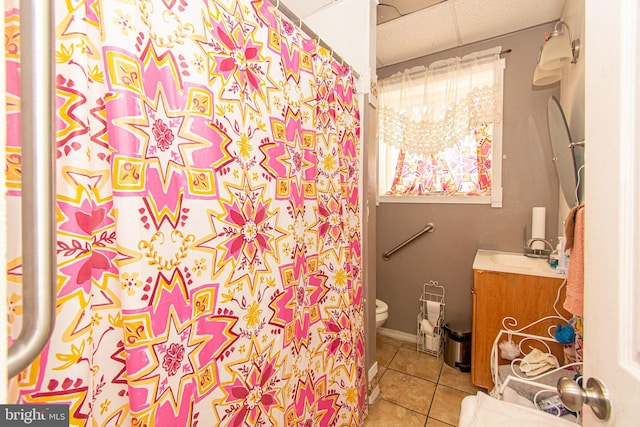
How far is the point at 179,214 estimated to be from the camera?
25.3 inches

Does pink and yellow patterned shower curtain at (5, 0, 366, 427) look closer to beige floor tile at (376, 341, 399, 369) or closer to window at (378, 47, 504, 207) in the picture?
beige floor tile at (376, 341, 399, 369)

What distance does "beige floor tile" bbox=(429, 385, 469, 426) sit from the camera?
1.50 meters

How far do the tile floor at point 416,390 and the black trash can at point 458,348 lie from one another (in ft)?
0.16

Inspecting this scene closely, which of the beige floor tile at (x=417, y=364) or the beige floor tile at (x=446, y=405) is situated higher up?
the beige floor tile at (x=417, y=364)

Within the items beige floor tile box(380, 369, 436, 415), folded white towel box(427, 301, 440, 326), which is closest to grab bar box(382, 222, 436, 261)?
→ folded white towel box(427, 301, 440, 326)

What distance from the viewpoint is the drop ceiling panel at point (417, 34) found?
1.79 m

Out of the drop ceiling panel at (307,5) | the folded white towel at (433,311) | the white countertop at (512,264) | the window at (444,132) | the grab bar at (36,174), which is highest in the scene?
the drop ceiling panel at (307,5)

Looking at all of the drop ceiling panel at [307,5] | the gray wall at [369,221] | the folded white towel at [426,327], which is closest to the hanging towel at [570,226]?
the gray wall at [369,221]

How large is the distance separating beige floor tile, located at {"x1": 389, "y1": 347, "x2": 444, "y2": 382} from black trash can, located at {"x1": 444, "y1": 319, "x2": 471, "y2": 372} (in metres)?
0.10

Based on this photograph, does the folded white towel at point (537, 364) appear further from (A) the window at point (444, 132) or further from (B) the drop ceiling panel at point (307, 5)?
(B) the drop ceiling panel at point (307, 5)

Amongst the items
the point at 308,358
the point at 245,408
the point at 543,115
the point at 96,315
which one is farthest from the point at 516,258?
the point at 96,315

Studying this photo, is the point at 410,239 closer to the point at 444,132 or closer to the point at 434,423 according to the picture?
the point at 444,132

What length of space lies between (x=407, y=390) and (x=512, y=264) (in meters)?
1.10

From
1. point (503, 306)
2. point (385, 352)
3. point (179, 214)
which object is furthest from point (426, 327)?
point (179, 214)
